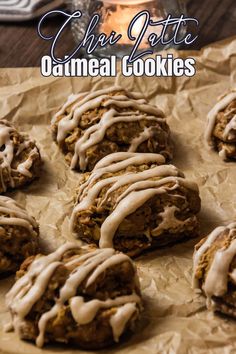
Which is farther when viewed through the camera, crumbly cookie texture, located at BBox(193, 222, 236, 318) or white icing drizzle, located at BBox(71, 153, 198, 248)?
white icing drizzle, located at BBox(71, 153, 198, 248)

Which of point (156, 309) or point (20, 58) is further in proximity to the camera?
point (20, 58)

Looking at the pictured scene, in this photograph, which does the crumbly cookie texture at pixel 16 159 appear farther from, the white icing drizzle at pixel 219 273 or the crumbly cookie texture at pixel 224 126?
the white icing drizzle at pixel 219 273

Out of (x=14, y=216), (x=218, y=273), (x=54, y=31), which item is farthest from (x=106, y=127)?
(x=54, y=31)

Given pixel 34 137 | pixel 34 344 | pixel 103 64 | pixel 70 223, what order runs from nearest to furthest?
pixel 34 344
pixel 70 223
pixel 34 137
pixel 103 64

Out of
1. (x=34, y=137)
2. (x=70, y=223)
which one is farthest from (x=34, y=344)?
(x=34, y=137)

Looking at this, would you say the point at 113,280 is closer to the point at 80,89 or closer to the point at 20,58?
the point at 80,89

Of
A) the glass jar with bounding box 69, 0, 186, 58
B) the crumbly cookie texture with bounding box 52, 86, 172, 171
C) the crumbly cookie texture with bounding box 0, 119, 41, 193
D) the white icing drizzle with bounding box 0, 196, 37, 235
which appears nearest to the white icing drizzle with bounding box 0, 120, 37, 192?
the crumbly cookie texture with bounding box 0, 119, 41, 193

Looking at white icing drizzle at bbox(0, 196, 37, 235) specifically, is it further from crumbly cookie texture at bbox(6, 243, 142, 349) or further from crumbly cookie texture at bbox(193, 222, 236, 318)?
crumbly cookie texture at bbox(193, 222, 236, 318)
